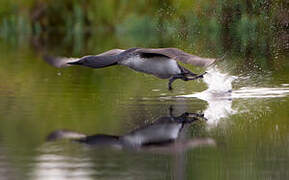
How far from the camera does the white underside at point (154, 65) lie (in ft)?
32.0

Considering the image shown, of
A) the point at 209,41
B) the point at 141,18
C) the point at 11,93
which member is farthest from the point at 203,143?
the point at 141,18

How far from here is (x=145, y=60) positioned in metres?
9.81

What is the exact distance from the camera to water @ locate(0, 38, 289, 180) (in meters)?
6.71

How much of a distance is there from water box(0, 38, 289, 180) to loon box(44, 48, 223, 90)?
47 cm

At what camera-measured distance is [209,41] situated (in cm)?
1955

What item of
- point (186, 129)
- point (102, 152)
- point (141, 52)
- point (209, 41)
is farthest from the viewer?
point (209, 41)

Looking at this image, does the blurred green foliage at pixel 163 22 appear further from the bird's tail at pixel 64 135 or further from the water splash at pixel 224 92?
the bird's tail at pixel 64 135

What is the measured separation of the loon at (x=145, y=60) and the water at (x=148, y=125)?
474mm

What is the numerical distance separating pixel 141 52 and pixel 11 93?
108 inches

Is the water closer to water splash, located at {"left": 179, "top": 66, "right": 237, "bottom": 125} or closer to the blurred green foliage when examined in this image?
water splash, located at {"left": 179, "top": 66, "right": 237, "bottom": 125}

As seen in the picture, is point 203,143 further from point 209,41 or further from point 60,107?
point 209,41

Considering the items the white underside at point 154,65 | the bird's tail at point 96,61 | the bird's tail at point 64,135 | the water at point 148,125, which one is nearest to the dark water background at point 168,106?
the water at point 148,125

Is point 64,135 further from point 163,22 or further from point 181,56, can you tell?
point 163,22

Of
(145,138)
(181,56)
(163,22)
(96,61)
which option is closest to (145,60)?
(181,56)
